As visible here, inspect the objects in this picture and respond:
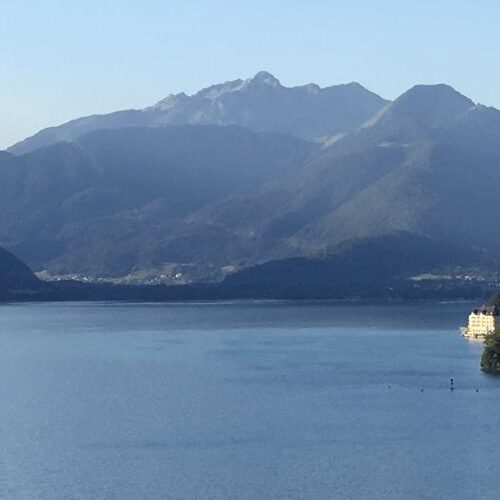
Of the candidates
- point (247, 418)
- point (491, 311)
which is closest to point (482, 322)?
point (491, 311)

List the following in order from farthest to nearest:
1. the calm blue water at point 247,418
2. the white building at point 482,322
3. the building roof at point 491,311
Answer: the building roof at point 491,311, the white building at point 482,322, the calm blue water at point 247,418

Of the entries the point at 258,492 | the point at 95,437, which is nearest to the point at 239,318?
→ the point at 95,437

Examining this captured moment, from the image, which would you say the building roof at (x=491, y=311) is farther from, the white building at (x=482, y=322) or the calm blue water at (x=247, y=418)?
the calm blue water at (x=247, y=418)

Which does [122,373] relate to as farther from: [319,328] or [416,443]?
[319,328]

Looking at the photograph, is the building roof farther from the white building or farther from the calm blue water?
the calm blue water

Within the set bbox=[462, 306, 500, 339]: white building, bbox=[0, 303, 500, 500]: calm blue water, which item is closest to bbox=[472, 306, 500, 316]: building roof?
bbox=[462, 306, 500, 339]: white building

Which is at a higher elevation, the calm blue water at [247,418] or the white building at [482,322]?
the white building at [482,322]

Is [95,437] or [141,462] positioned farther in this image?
[95,437]

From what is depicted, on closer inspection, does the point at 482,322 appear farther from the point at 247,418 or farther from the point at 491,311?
the point at 247,418

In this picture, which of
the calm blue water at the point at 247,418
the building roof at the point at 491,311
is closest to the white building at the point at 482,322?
the building roof at the point at 491,311

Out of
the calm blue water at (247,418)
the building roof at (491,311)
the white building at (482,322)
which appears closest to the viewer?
the calm blue water at (247,418)
